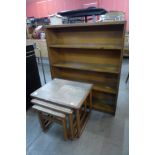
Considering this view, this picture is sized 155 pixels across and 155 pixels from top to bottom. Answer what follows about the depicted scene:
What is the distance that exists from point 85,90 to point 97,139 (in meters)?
0.68

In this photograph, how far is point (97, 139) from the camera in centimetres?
171

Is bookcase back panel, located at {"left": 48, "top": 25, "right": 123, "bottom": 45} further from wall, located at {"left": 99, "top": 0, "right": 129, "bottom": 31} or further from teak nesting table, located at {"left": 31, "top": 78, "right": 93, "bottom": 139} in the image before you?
wall, located at {"left": 99, "top": 0, "right": 129, "bottom": 31}

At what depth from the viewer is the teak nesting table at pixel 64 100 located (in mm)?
1467

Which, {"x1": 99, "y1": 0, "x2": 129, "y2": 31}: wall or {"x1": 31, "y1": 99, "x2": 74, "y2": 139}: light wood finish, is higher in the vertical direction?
{"x1": 99, "y1": 0, "x2": 129, "y2": 31}: wall

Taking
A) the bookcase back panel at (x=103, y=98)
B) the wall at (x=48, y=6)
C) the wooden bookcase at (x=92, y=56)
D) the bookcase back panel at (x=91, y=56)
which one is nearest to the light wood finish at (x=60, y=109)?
the wooden bookcase at (x=92, y=56)

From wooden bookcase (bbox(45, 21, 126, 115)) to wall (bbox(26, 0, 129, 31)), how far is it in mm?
3377

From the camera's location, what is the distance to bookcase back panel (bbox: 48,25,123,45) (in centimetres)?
178

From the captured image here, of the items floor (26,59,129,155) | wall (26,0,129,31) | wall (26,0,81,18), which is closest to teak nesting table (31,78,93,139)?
floor (26,59,129,155)

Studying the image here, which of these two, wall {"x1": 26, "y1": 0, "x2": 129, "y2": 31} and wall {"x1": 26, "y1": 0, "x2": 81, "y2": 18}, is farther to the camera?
wall {"x1": 26, "y1": 0, "x2": 81, "y2": 18}

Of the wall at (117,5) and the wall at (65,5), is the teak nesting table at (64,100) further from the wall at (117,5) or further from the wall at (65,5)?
the wall at (117,5)

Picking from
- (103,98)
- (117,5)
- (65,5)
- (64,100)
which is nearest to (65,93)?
(64,100)

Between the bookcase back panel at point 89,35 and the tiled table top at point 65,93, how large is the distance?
0.71 meters
